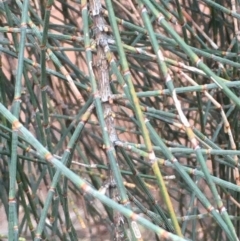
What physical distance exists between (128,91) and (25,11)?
0.59 ft

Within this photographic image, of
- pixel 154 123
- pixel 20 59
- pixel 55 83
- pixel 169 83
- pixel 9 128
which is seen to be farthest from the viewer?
pixel 55 83

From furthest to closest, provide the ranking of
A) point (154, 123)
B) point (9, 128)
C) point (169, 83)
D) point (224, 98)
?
1. point (154, 123)
2. point (224, 98)
3. point (9, 128)
4. point (169, 83)

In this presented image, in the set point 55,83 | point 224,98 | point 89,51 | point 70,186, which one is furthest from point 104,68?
point 70,186

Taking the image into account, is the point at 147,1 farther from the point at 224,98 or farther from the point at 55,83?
the point at 55,83

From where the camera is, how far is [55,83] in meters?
1.93

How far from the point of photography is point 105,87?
2.58ft

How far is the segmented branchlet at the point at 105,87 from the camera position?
78 cm

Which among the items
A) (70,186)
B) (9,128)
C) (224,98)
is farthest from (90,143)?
(9,128)

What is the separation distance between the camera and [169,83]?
0.60 metres

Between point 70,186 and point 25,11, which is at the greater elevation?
point 25,11

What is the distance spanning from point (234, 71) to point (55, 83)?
2.69ft

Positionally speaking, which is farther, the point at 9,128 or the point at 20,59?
the point at 9,128

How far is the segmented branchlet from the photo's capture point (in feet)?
2.55

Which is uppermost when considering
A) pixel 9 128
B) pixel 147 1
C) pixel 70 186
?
pixel 147 1
